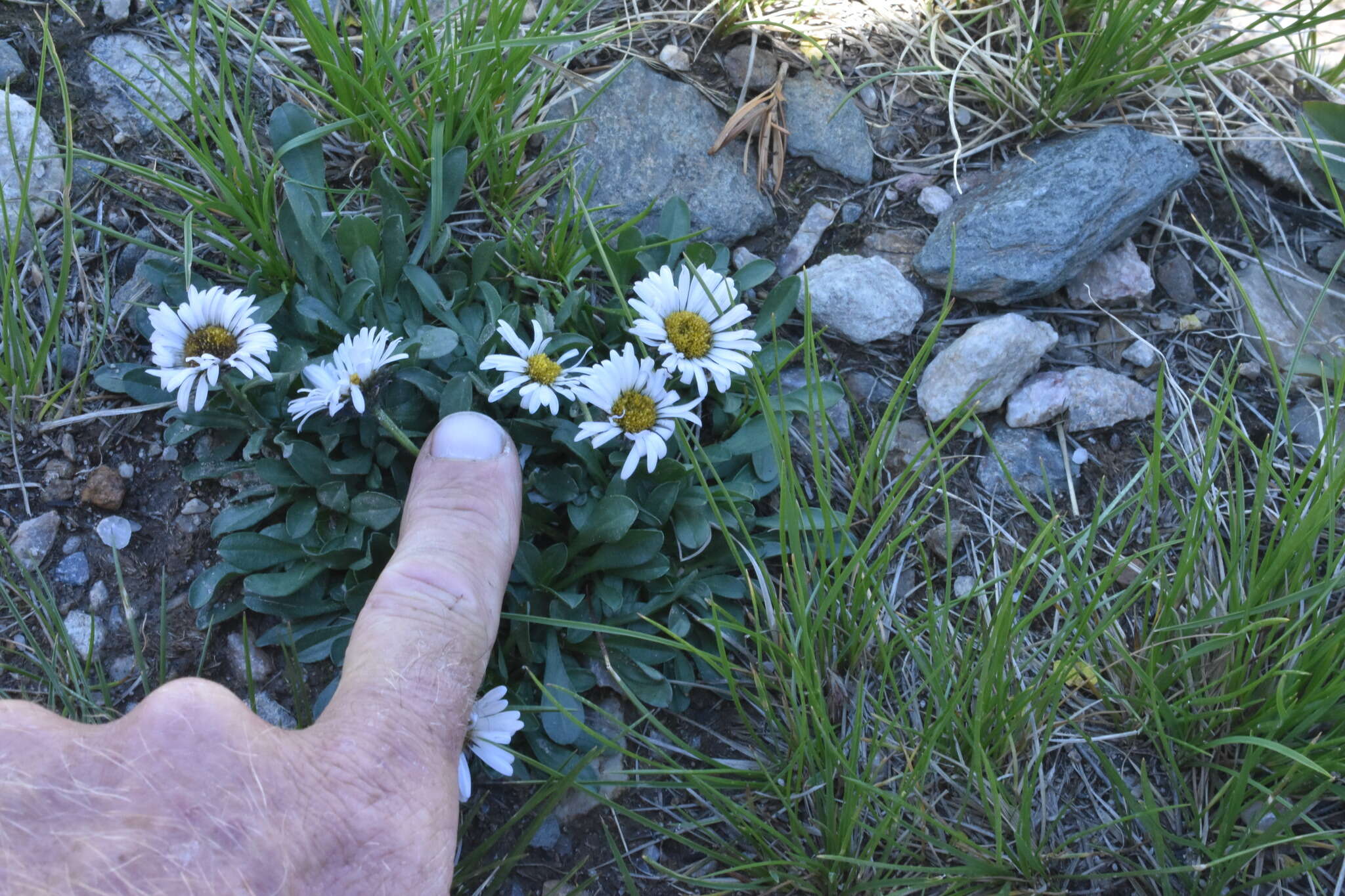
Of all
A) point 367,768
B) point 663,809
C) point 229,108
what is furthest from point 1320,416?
point 229,108

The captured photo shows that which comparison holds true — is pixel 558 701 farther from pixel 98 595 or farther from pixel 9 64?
pixel 9 64

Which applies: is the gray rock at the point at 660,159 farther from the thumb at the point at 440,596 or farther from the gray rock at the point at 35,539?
the gray rock at the point at 35,539

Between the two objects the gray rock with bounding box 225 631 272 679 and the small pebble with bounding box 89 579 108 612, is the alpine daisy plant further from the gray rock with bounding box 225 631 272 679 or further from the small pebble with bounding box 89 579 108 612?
the small pebble with bounding box 89 579 108 612

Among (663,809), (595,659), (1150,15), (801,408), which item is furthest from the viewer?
(1150,15)

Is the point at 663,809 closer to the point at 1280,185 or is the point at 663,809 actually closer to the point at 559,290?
the point at 559,290

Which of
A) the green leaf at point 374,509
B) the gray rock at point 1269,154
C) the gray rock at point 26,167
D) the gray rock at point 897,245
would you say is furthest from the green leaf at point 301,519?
the gray rock at point 1269,154

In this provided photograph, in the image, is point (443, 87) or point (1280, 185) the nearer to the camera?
point (443, 87)

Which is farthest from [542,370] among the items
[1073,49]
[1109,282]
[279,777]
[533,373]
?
[1073,49]
